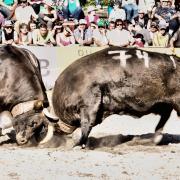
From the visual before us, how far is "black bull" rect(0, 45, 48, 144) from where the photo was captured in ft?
30.3

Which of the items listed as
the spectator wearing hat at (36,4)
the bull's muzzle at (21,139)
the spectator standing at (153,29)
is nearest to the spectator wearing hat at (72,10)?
the spectator wearing hat at (36,4)

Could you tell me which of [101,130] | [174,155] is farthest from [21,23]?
[174,155]

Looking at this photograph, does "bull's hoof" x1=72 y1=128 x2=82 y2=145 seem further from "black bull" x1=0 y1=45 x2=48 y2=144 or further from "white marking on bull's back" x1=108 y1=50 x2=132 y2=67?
"white marking on bull's back" x1=108 y1=50 x2=132 y2=67

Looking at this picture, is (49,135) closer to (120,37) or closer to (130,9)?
(120,37)

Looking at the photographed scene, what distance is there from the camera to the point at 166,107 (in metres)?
9.73

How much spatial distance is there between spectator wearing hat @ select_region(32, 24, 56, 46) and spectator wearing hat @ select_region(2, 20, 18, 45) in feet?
1.59

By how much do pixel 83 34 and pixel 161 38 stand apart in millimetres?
2009

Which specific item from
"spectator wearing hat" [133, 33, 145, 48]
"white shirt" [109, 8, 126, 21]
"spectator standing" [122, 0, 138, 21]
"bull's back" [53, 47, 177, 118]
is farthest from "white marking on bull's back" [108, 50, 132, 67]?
"spectator standing" [122, 0, 138, 21]

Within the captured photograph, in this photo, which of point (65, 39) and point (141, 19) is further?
point (141, 19)

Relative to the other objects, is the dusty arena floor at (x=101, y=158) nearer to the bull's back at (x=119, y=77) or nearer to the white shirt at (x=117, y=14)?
the bull's back at (x=119, y=77)

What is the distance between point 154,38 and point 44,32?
9.30 ft

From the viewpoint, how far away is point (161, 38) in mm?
14453

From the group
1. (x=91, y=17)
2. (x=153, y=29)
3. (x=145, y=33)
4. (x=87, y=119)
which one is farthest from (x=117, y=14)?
(x=87, y=119)

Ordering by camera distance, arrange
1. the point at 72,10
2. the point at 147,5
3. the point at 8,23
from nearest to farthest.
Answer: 1. the point at 8,23
2. the point at 72,10
3. the point at 147,5
